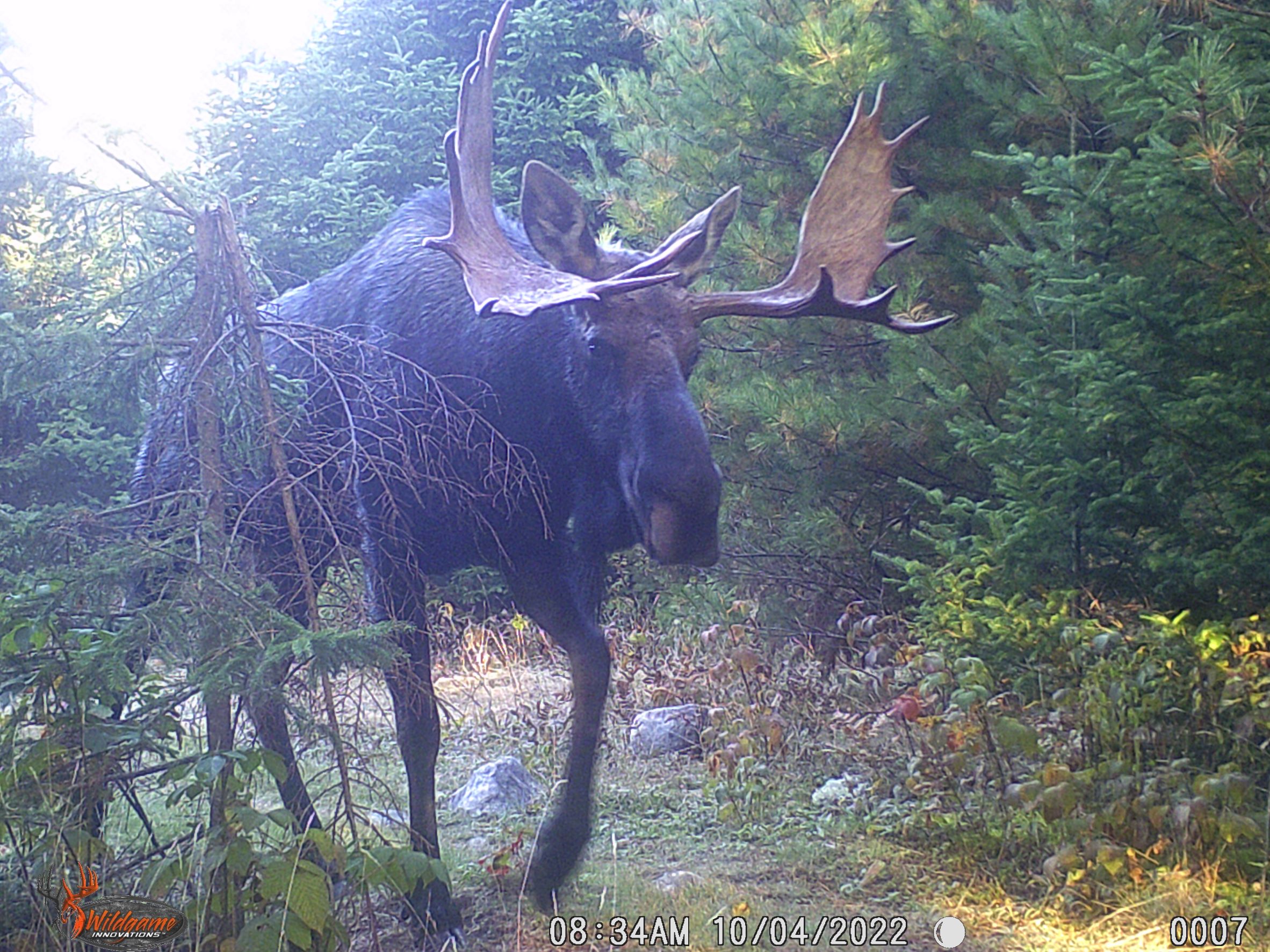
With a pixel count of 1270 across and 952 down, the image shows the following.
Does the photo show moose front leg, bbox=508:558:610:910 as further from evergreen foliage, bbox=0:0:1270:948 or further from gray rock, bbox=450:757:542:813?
gray rock, bbox=450:757:542:813

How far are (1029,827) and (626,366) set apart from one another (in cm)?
213

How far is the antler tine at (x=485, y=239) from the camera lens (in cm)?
371

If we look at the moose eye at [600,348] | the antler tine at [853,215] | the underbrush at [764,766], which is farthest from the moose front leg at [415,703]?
the antler tine at [853,215]

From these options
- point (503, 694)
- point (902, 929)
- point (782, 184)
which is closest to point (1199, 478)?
point (902, 929)

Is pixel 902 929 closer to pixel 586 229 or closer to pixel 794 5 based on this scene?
pixel 586 229

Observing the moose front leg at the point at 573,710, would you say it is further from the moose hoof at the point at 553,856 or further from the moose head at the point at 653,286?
the moose head at the point at 653,286

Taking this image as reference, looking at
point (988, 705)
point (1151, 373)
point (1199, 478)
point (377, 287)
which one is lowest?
point (988, 705)

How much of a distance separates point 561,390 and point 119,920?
2044 millimetres

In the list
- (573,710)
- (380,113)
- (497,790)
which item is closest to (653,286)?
(573,710)

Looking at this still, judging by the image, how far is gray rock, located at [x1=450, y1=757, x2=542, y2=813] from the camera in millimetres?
5305

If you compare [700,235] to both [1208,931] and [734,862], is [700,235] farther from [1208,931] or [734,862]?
[1208,931]

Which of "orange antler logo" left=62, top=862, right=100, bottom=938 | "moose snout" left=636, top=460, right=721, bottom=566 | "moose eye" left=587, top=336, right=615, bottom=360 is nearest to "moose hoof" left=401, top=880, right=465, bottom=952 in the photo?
"orange antler logo" left=62, top=862, right=100, bottom=938

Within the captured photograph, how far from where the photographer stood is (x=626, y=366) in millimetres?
3893

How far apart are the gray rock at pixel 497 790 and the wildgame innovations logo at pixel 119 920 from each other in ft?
7.56
